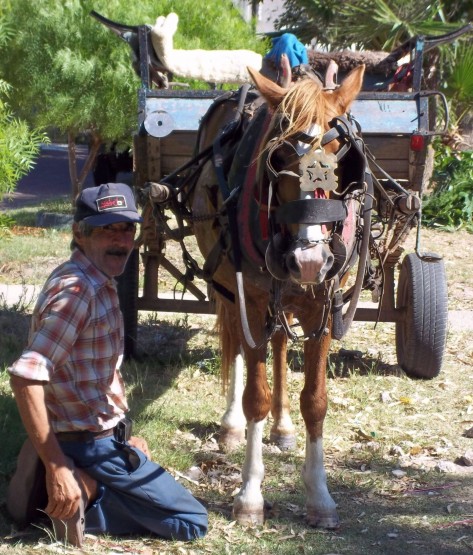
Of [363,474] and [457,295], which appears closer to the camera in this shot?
[363,474]

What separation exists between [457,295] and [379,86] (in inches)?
142

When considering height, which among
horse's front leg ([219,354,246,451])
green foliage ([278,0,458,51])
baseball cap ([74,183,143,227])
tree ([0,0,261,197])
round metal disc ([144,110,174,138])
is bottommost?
horse's front leg ([219,354,246,451])

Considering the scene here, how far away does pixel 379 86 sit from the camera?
22.0 feet

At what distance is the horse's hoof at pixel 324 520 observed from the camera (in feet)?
13.5

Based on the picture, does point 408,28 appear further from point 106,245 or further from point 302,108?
point 106,245

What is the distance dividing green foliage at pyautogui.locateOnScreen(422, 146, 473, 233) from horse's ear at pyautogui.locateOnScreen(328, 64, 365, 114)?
9776mm

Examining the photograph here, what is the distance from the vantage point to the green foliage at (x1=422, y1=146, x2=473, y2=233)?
44.4ft

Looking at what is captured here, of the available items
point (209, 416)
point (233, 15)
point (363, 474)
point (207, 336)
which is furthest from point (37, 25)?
point (363, 474)

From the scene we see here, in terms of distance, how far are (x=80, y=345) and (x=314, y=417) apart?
1265 mm

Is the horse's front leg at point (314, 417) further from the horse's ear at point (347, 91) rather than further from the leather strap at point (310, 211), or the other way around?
the horse's ear at point (347, 91)

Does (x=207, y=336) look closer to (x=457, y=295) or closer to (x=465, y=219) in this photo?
(x=457, y=295)

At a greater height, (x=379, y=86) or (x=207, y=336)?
(x=379, y=86)

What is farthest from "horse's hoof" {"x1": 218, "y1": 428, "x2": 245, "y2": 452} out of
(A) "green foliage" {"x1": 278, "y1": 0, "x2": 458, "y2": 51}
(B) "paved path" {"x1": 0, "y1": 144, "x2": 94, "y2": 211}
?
(B) "paved path" {"x1": 0, "y1": 144, "x2": 94, "y2": 211}

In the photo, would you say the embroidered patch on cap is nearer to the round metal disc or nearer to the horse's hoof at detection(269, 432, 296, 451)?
the round metal disc
